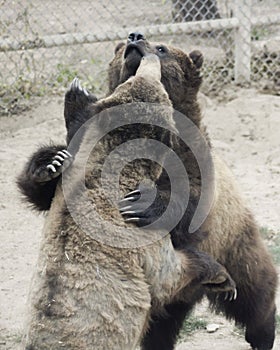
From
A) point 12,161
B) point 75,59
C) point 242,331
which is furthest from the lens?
point 75,59

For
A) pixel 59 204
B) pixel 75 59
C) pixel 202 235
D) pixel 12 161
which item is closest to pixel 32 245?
pixel 12 161

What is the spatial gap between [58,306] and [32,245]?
293 cm

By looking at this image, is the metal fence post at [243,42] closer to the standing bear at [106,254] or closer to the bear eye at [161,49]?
the bear eye at [161,49]

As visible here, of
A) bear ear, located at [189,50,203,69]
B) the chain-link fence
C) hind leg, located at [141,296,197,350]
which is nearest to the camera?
hind leg, located at [141,296,197,350]

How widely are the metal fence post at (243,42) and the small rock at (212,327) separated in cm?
425

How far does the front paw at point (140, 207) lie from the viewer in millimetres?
3816

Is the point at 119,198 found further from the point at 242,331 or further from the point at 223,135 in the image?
the point at 223,135

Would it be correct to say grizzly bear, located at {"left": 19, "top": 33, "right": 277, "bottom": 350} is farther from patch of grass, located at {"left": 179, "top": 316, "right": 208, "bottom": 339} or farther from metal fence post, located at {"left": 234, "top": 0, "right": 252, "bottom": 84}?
metal fence post, located at {"left": 234, "top": 0, "right": 252, "bottom": 84}

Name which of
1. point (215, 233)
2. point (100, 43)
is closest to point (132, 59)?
point (215, 233)

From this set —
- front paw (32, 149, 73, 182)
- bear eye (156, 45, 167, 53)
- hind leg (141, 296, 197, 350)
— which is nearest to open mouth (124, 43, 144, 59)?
bear eye (156, 45, 167, 53)

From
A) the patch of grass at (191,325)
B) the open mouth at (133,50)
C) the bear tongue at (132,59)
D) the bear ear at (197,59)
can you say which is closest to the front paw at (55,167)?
the bear tongue at (132,59)

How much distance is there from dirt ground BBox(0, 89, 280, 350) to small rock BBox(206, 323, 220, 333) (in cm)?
3

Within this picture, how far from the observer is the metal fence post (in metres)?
9.05

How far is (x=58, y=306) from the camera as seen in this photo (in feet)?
11.7
